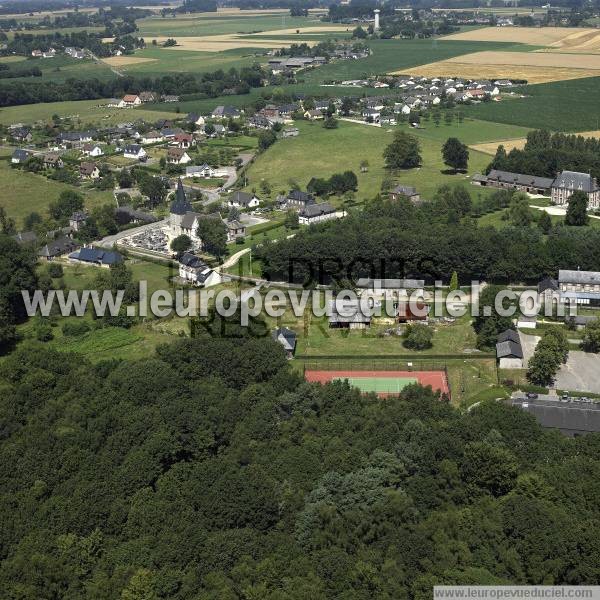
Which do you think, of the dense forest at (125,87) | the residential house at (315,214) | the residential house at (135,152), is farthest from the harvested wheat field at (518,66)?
the residential house at (315,214)

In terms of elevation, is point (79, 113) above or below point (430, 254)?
above

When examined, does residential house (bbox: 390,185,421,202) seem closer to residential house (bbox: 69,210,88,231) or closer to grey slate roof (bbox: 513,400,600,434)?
residential house (bbox: 69,210,88,231)

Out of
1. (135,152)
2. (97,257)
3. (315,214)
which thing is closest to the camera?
(97,257)

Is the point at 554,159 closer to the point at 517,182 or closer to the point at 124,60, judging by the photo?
the point at 517,182

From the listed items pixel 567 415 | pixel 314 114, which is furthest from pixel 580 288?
pixel 314 114

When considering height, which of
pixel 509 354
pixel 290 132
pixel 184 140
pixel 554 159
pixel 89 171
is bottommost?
pixel 509 354

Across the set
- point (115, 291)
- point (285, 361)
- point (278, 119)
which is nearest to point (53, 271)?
point (115, 291)
